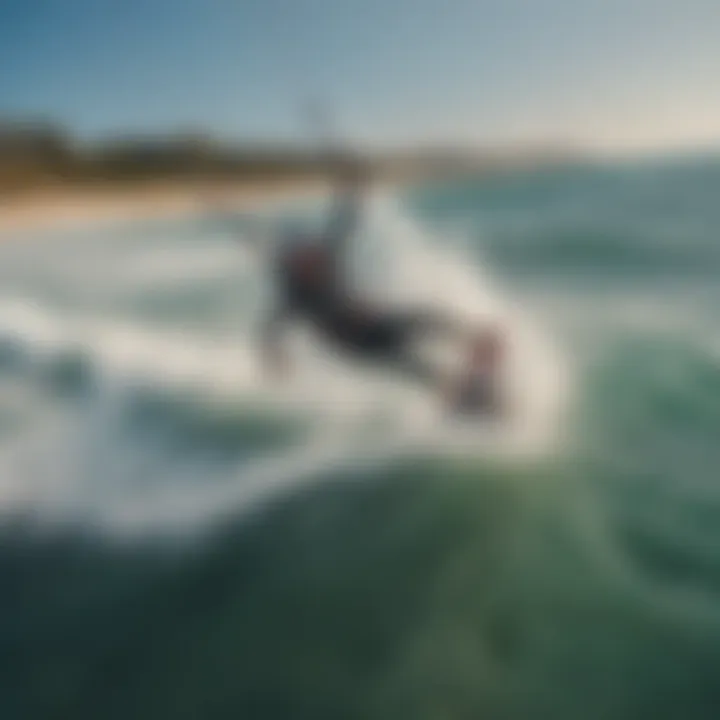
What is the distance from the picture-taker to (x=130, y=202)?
217 centimetres

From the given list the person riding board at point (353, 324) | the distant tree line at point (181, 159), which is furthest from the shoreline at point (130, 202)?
the person riding board at point (353, 324)

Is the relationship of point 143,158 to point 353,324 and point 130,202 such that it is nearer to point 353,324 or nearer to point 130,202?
point 130,202

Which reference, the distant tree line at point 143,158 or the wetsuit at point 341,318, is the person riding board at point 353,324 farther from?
the distant tree line at point 143,158

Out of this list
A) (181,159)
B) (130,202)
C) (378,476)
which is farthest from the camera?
(130,202)

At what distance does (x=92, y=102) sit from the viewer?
1.98m

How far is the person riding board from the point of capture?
5.99 feet

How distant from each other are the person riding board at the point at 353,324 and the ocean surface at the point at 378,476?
39mm

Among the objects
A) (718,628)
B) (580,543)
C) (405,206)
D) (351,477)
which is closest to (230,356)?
(351,477)

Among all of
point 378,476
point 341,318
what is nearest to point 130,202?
point 341,318

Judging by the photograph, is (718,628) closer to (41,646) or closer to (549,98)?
(549,98)

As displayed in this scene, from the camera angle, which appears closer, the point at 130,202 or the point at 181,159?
the point at 181,159

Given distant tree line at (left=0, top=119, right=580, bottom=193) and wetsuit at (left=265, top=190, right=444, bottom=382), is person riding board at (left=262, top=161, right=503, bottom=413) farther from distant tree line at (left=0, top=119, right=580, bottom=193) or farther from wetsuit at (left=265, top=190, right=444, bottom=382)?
distant tree line at (left=0, top=119, right=580, bottom=193)

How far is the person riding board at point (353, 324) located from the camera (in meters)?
1.83

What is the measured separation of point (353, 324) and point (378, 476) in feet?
1.18
